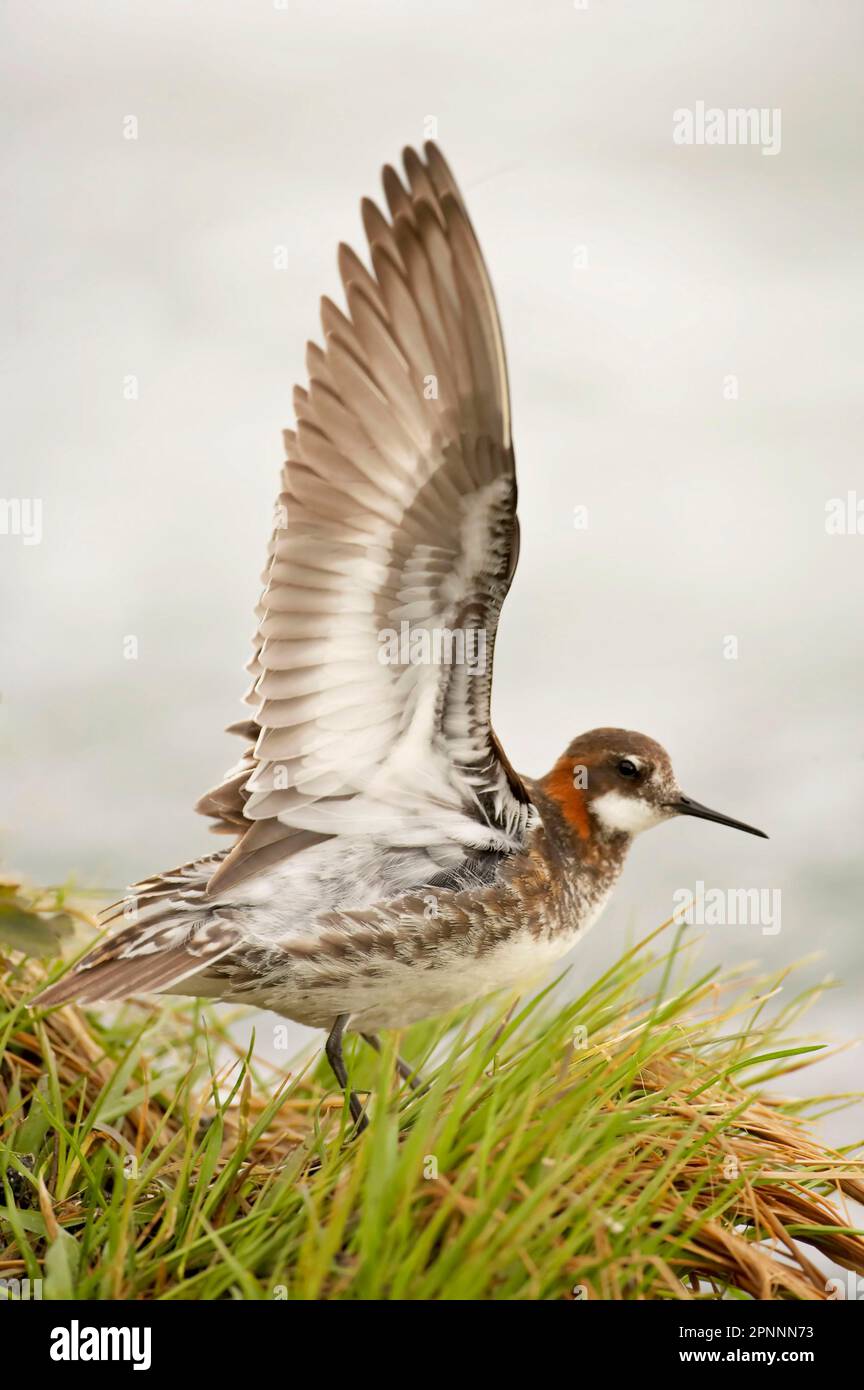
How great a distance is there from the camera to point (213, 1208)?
2822 millimetres

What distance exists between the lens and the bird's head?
3.52 m

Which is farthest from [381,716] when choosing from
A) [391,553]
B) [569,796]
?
[569,796]

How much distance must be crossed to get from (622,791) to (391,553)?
41.8 inches

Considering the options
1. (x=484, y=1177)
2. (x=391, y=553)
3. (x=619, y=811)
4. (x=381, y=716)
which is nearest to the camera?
(x=484, y=1177)

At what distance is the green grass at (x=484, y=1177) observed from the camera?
236cm

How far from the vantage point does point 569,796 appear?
3.56 m

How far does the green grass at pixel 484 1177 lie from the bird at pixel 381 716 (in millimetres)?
277

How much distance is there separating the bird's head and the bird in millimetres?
290

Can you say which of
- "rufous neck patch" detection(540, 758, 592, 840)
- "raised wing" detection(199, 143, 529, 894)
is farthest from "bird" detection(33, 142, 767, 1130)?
"rufous neck patch" detection(540, 758, 592, 840)

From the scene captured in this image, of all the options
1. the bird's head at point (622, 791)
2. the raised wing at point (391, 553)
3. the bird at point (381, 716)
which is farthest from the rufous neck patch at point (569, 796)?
the raised wing at point (391, 553)

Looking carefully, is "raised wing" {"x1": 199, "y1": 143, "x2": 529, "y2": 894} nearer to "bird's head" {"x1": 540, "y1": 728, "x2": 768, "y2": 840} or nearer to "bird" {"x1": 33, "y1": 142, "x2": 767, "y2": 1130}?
"bird" {"x1": 33, "y1": 142, "x2": 767, "y2": 1130}

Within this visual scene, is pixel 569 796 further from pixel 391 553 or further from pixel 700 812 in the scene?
pixel 391 553

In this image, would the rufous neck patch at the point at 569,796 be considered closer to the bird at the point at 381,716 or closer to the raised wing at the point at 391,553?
the bird at the point at 381,716
